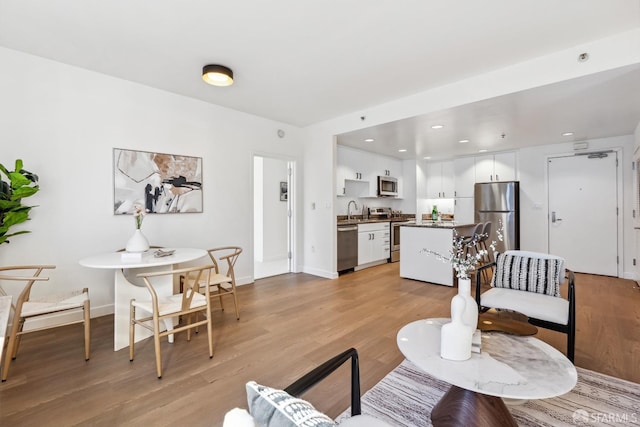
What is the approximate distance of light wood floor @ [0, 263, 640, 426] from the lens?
1782mm

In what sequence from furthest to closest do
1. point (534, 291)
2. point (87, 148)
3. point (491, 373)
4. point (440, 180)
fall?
point (440, 180) → point (87, 148) → point (534, 291) → point (491, 373)

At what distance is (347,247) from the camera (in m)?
5.31

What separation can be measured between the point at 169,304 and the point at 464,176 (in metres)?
6.52

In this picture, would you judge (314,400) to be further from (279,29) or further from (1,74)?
(1,74)

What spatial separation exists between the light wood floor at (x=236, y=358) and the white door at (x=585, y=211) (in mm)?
1606

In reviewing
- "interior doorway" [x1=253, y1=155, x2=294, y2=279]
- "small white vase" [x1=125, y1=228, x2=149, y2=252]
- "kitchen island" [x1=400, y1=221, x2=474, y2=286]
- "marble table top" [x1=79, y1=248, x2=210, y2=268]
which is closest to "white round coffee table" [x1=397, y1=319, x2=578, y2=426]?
"marble table top" [x1=79, y1=248, x2=210, y2=268]

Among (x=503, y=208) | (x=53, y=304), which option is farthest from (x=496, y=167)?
(x=53, y=304)

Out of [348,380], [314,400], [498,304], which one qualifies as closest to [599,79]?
[498,304]

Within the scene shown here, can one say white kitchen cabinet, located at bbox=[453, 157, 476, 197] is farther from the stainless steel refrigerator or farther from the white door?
the white door

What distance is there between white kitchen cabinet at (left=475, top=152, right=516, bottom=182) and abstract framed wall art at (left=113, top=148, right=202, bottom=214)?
577 cm

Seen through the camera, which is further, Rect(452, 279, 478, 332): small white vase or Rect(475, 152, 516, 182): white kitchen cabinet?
Rect(475, 152, 516, 182): white kitchen cabinet

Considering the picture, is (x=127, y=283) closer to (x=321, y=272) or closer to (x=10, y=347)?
(x=10, y=347)

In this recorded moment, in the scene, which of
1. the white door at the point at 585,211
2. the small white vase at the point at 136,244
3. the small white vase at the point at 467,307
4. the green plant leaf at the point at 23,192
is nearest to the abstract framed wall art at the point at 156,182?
the green plant leaf at the point at 23,192

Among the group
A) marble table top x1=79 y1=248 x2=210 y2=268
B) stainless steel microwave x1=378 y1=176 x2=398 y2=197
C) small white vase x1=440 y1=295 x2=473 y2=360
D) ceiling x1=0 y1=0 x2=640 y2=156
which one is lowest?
small white vase x1=440 y1=295 x2=473 y2=360
